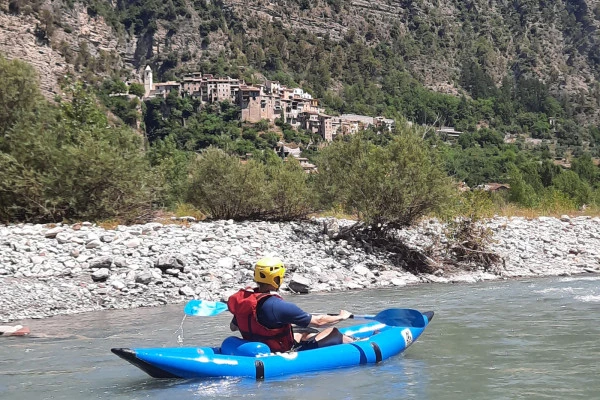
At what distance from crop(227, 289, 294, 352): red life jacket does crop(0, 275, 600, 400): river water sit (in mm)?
407

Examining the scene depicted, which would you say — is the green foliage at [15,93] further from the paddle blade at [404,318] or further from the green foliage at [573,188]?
the green foliage at [573,188]

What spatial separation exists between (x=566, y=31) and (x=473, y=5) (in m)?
16.9

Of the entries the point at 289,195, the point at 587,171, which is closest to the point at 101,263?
the point at 289,195

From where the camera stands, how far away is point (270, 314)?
6.35 metres

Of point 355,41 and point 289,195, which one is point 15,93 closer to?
point 289,195

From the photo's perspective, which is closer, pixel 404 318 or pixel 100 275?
pixel 404 318

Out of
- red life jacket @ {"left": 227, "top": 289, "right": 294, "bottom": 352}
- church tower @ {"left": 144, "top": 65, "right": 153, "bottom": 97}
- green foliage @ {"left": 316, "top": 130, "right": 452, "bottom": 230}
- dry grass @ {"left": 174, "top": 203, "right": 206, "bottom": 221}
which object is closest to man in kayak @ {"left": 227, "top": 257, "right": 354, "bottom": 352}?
red life jacket @ {"left": 227, "top": 289, "right": 294, "bottom": 352}

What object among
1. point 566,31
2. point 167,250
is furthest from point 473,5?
point 167,250

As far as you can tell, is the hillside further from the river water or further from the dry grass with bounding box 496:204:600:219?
the river water

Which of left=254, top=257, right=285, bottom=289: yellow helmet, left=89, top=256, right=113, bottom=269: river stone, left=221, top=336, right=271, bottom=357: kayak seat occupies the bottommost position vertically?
left=89, top=256, right=113, bottom=269: river stone

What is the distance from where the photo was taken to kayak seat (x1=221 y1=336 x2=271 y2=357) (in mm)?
6504

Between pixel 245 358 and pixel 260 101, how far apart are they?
275 feet

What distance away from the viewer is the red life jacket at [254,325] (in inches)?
252

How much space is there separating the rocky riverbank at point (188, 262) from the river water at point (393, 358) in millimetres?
820
